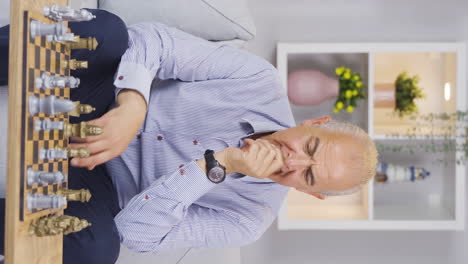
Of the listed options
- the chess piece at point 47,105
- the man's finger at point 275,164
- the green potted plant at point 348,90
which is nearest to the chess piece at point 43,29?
the chess piece at point 47,105

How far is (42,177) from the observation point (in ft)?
2.92

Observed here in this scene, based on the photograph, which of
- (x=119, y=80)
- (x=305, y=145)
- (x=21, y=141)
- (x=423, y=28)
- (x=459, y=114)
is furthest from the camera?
(x=423, y=28)

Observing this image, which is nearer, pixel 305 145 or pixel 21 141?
pixel 21 141

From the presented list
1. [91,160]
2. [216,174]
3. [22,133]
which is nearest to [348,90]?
[216,174]

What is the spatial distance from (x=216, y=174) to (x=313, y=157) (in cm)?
26

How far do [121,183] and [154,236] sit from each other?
24 cm

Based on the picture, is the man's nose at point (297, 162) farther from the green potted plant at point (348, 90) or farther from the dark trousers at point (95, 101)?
the green potted plant at point (348, 90)

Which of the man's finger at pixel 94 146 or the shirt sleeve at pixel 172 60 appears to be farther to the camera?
the shirt sleeve at pixel 172 60

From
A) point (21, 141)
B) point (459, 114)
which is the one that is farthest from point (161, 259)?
point (459, 114)

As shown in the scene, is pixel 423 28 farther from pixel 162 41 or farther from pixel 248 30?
pixel 162 41

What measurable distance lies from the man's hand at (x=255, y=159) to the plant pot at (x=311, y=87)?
1.09m

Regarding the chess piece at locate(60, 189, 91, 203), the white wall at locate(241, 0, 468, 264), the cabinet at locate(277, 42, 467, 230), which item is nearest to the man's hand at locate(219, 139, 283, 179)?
the chess piece at locate(60, 189, 91, 203)

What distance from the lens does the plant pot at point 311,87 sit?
2344 millimetres

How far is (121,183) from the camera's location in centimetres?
154
